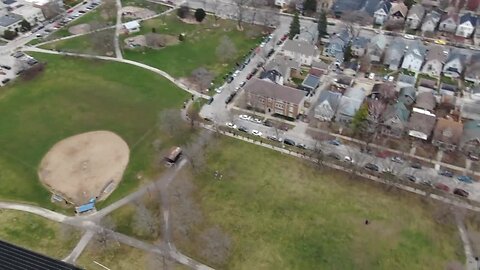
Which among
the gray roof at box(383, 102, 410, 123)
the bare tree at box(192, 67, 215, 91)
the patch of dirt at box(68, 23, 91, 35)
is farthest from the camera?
the patch of dirt at box(68, 23, 91, 35)

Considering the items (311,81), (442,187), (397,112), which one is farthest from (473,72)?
(442,187)

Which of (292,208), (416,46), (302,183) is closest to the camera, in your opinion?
(292,208)

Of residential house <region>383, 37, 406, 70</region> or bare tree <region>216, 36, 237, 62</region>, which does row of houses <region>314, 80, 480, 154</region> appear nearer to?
residential house <region>383, 37, 406, 70</region>

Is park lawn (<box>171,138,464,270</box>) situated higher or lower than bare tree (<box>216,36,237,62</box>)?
lower

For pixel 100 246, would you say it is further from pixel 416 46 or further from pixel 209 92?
pixel 416 46

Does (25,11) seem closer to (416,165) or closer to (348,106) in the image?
(348,106)

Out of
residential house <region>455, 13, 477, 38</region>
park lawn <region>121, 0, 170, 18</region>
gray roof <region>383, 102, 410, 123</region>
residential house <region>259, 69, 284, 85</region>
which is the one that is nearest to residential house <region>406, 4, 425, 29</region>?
residential house <region>455, 13, 477, 38</region>

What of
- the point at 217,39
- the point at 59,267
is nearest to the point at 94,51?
the point at 217,39
